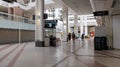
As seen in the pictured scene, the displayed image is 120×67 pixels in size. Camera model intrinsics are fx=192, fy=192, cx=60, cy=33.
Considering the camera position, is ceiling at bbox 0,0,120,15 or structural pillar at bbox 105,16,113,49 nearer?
structural pillar at bbox 105,16,113,49

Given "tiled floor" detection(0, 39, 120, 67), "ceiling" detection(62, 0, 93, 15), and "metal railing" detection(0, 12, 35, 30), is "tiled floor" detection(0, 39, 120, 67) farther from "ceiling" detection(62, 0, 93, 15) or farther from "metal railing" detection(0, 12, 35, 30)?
"ceiling" detection(62, 0, 93, 15)

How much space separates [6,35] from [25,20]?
6464mm

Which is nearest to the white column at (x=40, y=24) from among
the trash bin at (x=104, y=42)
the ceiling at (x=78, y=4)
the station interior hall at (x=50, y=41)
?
the station interior hall at (x=50, y=41)

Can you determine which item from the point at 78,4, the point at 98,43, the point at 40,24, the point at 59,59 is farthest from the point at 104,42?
the point at 78,4

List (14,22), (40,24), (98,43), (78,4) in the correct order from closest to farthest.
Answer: (98,43), (40,24), (14,22), (78,4)

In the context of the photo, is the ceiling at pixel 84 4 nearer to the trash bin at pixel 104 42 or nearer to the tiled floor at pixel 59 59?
the trash bin at pixel 104 42

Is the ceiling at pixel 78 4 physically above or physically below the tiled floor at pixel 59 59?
above

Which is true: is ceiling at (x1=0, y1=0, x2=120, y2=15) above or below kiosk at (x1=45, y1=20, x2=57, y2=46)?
above

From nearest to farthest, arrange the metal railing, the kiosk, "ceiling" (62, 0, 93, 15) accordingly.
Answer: the kiosk → the metal railing → "ceiling" (62, 0, 93, 15)

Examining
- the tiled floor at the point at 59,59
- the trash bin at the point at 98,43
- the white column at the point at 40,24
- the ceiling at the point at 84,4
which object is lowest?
the tiled floor at the point at 59,59

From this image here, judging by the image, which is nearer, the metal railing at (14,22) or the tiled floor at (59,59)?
the tiled floor at (59,59)

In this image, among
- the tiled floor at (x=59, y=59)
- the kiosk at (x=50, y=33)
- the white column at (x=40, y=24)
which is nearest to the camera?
the tiled floor at (x=59, y=59)

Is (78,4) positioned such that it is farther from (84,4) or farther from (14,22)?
(14,22)

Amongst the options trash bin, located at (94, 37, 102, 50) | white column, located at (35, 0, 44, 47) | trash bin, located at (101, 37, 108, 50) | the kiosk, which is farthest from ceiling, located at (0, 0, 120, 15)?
white column, located at (35, 0, 44, 47)
